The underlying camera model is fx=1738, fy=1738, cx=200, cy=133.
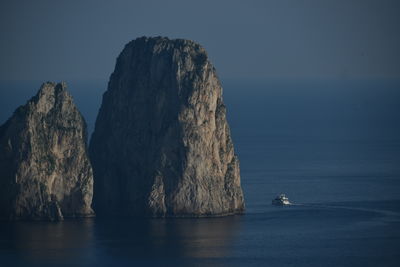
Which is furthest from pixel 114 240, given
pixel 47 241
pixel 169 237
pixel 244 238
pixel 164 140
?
pixel 164 140

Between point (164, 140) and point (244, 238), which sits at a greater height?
point (164, 140)

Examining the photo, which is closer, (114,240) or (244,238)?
(114,240)

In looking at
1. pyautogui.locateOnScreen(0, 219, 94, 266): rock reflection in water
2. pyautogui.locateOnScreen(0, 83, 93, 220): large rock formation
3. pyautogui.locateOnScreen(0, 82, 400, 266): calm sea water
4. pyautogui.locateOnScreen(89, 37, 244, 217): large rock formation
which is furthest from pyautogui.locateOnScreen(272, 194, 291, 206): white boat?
pyautogui.locateOnScreen(0, 219, 94, 266): rock reflection in water

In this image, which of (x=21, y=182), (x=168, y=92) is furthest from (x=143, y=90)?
(x=21, y=182)

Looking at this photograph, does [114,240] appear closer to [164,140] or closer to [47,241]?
[47,241]

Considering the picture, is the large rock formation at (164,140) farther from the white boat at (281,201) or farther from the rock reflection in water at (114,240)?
the white boat at (281,201)

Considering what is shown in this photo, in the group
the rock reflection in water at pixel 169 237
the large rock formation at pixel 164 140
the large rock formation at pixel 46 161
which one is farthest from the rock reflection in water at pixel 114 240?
the large rock formation at pixel 164 140
